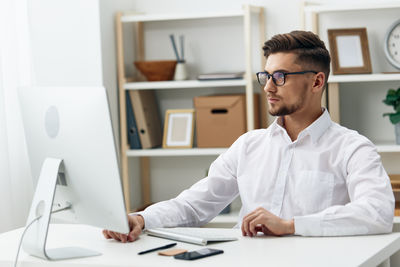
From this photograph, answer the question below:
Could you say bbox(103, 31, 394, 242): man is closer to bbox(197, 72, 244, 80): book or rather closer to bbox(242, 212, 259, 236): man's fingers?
bbox(242, 212, 259, 236): man's fingers

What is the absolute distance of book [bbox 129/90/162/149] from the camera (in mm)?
3727

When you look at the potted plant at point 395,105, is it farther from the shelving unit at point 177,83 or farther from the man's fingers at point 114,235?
the man's fingers at point 114,235

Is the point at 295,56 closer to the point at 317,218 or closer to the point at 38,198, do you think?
the point at 317,218

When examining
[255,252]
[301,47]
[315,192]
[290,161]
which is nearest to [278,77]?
[301,47]

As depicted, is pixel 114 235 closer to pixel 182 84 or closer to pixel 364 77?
pixel 182 84

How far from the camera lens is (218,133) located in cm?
362

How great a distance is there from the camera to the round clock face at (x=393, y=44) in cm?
343

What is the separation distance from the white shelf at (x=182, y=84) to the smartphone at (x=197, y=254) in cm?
187

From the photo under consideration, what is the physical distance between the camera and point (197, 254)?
1708 millimetres

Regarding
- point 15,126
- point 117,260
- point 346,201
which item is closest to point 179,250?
point 117,260

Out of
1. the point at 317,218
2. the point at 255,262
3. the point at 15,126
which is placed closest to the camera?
the point at 255,262

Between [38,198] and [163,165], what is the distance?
218 centimetres

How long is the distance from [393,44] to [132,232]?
203cm

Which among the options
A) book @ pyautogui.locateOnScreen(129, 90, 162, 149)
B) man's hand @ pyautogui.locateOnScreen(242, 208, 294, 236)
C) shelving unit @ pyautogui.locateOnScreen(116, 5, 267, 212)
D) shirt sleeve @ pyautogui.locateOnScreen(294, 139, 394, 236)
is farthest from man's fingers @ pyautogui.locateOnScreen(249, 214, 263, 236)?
book @ pyautogui.locateOnScreen(129, 90, 162, 149)
